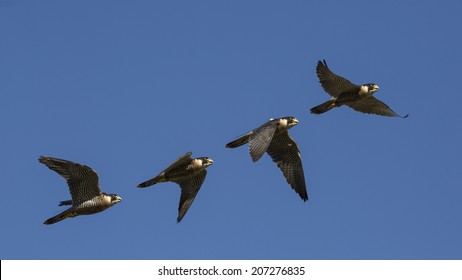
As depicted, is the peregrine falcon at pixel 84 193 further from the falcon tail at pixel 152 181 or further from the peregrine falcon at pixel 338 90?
the peregrine falcon at pixel 338 90

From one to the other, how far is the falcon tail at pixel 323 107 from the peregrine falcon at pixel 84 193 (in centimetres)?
494

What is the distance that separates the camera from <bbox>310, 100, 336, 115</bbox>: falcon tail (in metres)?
19.7

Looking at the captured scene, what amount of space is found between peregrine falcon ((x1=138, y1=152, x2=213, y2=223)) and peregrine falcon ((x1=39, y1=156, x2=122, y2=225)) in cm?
90

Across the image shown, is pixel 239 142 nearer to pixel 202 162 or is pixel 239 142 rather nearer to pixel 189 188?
pixel 202 162

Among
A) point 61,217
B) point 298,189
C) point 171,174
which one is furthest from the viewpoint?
point 298,189

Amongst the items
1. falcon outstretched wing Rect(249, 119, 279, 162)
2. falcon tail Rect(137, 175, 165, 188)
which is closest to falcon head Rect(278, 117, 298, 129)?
falcon outstretched wing Rect(249, 119, 279, 162)

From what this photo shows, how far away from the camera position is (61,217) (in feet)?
57.4

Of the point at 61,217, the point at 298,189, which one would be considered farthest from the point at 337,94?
the point at 61,217

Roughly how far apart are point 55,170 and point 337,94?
22.3ft

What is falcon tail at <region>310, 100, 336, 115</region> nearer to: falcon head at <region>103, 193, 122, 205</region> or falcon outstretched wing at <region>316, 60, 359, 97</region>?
falcon outstretched wing at <region>316, 60, 359, 97</region>

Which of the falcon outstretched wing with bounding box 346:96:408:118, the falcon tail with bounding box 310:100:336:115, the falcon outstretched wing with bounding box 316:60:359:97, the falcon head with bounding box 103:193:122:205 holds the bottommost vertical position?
the falcon head with bounding box 103:193:122:205

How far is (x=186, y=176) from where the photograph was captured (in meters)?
19.4
